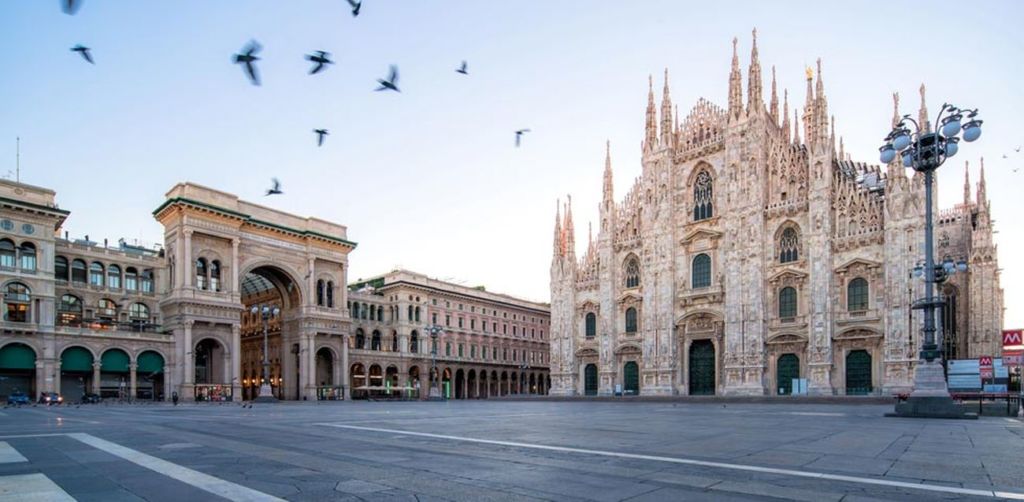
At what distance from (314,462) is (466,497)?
3354 millimetres

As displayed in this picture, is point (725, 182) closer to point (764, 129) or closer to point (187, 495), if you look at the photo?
point (764, 129)

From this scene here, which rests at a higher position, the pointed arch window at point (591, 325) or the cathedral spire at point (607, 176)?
the cathedral spire at point (607, 176)

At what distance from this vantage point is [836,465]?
329 inches

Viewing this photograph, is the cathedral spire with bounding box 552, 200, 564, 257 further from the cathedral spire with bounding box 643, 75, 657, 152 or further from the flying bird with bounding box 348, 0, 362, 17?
the flying bird with bounding box 348, 0, 362, 17

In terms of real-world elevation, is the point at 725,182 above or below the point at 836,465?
above

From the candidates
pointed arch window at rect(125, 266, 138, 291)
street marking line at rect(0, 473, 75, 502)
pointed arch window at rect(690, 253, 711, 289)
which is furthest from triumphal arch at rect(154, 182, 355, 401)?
street marking line at rect(0, 473, 75, 502)

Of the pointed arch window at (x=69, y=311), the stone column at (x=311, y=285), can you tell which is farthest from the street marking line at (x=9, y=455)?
the stone column at (x=311, y=285)

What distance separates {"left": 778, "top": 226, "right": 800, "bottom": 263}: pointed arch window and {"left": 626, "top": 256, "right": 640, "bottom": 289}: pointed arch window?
12299mm

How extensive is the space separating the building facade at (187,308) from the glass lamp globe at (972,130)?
43.1 metres

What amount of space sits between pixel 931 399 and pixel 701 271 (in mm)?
31906

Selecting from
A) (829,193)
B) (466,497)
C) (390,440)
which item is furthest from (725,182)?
(466,497)

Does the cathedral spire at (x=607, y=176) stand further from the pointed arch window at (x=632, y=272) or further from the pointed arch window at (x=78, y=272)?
the pointed arch window at (x=78, y=272)

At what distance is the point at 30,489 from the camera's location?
646 centimetres

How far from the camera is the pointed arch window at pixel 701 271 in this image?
51.2 m
